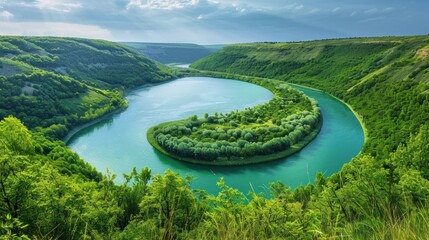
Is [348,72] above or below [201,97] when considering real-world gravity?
Result: above

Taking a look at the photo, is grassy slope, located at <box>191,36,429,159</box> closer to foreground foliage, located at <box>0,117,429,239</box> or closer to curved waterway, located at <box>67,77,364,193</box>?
curved waterway, located at <box>67,77,364,193</box>

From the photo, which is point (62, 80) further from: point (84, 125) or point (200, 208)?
point (200, 208)

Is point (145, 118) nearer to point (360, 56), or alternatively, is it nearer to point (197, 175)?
point (197, 175)

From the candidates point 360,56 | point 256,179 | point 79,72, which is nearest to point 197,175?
point 256,179

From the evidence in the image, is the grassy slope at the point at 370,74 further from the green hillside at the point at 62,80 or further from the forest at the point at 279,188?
the green hillside at the point at 62,80

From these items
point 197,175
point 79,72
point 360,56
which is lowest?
point 197,175

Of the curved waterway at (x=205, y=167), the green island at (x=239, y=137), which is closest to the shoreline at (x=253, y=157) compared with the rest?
the green island at (x=239, y=137)

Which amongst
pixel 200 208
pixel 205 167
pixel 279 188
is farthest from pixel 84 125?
pixel 200 208
